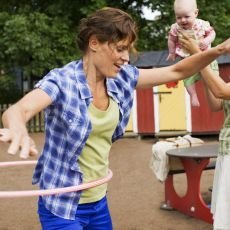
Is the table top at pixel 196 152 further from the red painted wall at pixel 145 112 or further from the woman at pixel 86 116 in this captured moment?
the red painted wall at pixel 145 112

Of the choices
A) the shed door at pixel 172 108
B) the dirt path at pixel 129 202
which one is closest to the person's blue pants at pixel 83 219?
the dirt path at pixel 129 202

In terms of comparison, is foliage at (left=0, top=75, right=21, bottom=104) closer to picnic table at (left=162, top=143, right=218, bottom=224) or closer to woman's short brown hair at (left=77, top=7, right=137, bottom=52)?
picnic table at (left=162, top=143, right=218, bottom=224)

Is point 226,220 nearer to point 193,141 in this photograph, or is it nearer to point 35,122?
point 193,141

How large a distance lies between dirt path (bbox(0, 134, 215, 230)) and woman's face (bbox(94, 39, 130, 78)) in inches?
143

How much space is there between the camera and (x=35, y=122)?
17281 millimetres

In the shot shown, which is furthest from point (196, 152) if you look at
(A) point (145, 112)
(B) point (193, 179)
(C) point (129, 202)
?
(A) point (145, 112)

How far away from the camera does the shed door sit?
14.4m

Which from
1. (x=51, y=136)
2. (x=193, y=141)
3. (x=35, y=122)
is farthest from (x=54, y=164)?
(x=35, y=122)

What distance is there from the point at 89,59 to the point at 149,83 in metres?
0.47

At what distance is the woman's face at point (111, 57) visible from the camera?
8.21ft

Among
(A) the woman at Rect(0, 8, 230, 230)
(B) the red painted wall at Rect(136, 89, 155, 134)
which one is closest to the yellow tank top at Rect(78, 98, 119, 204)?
(A) the woman at Rect(0, 8, 230, 230)

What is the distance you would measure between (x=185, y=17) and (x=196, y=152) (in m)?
3.00

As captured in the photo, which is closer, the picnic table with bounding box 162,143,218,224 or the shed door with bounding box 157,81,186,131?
the picnic table with bounding box 162,143,218,224

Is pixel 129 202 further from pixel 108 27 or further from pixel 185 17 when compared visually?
pixel 108 27
